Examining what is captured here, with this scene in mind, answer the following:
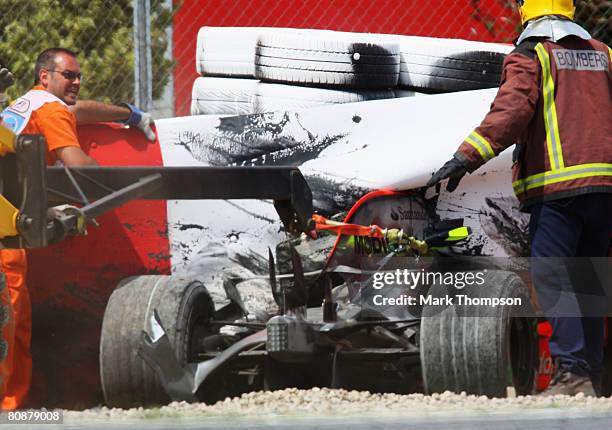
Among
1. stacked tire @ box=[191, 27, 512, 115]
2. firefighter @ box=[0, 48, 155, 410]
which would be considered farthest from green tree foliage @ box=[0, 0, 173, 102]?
firefighter @ box=[0, 48, 155, 410]

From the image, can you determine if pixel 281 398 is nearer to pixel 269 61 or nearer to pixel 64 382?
pixel 64 382

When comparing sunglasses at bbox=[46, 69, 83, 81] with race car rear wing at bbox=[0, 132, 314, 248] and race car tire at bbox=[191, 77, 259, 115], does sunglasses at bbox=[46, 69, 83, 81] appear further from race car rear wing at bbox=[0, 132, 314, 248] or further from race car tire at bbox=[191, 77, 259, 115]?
race car rear wing at bbox=[0, 132, 314, 248]

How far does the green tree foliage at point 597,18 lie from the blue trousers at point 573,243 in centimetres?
264

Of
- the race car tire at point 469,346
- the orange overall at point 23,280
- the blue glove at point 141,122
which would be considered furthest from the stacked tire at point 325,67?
the race car tire at point 469,346

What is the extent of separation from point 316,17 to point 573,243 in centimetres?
287

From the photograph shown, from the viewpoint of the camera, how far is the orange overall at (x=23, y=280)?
207 inches

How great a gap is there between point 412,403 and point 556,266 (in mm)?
848

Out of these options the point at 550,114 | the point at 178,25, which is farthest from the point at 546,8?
the point at 178,25

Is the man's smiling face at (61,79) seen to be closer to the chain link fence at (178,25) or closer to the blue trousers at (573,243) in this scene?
the chain link fence at (178,25)

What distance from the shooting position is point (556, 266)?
4.81 metres

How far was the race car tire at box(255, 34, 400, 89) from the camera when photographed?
5.85 metres

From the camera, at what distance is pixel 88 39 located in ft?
24.6

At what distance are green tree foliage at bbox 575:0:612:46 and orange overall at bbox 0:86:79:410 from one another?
3431 millimetres

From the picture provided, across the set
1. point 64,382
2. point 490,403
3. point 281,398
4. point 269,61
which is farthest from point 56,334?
point 490,403
